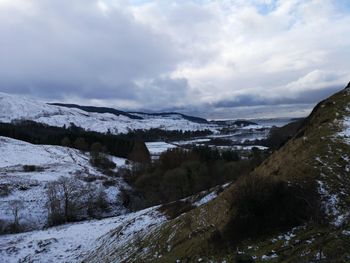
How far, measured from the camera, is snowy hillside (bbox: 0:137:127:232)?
202ft

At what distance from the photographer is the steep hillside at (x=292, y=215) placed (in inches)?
483

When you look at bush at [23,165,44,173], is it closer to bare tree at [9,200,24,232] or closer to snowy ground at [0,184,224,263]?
bare tree at [9,200,24,232]

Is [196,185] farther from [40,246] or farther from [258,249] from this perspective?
[258,249]

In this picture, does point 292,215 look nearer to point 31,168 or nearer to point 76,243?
point 76,243

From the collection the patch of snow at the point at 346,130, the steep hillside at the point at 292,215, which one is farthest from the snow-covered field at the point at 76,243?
the patch of snow at the point at 346,130

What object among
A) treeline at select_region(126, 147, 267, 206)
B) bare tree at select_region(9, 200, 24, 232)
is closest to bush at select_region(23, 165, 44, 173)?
treeline at select_region(126, 147, 267, 206)

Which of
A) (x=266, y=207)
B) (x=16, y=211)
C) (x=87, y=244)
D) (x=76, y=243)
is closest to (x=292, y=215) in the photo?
(x=266, y=207)

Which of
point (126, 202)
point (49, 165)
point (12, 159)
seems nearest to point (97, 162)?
point (49, 165)

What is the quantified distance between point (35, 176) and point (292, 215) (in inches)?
3306

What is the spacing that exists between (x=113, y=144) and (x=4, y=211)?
87.7 metres

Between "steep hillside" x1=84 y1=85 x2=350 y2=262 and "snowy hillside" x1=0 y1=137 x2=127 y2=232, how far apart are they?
41960 millimetres

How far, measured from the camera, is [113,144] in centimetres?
14738

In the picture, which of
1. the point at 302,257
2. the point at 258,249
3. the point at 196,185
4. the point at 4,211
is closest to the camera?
the point at 302,257

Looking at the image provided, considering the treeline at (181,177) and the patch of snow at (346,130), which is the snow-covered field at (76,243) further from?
the treeline at (181,177)
